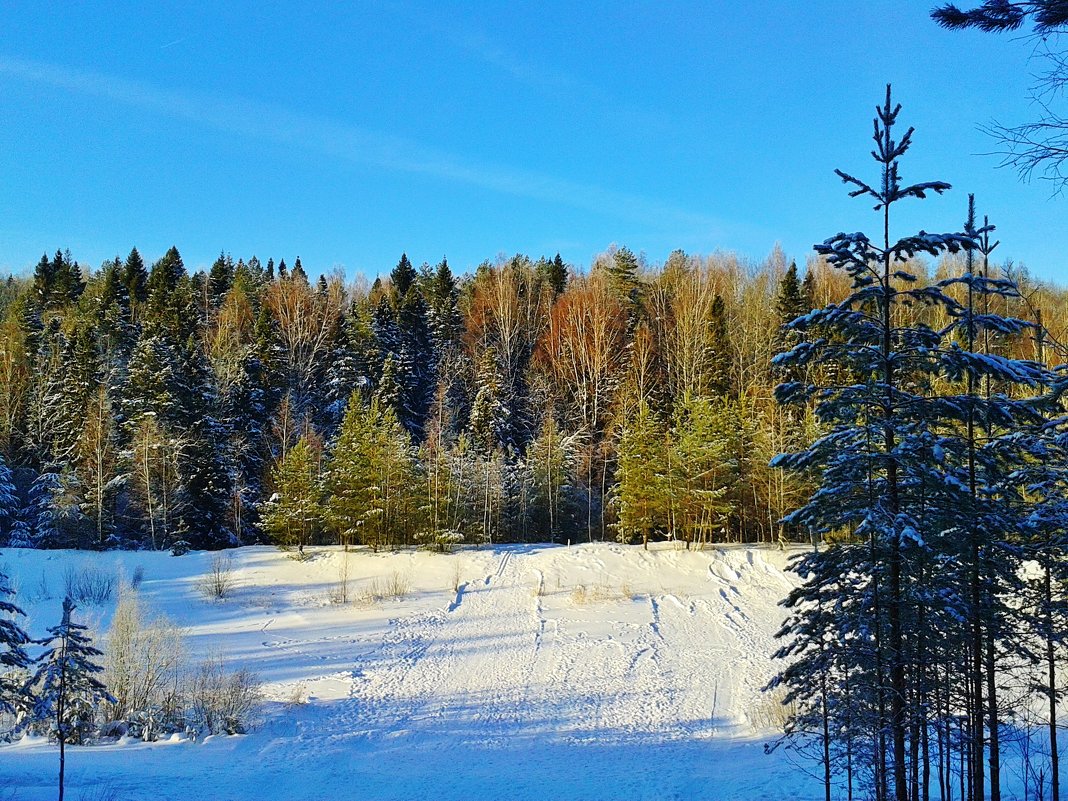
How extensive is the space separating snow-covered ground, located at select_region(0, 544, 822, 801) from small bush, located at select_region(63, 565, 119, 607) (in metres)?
0.57

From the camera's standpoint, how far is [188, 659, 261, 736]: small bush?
13.3 m

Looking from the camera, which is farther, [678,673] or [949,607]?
[678,673]

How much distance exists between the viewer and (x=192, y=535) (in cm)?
3394

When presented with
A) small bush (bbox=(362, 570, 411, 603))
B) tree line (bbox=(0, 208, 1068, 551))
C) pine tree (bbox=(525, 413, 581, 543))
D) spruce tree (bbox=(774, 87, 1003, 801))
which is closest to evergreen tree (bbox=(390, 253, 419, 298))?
tree line (bbox=(0, 208, 1068, 551))

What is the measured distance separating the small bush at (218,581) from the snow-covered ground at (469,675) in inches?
15.3

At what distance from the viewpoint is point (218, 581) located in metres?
26.0

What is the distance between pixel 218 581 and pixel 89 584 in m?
4.96

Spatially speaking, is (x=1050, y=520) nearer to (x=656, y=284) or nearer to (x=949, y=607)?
(x=949, y=607)

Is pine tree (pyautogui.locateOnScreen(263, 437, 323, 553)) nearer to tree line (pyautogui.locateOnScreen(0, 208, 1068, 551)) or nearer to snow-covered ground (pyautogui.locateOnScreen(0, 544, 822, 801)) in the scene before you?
tree line (pyautogui.locateOnScreen(0, 208, 1068, 551))

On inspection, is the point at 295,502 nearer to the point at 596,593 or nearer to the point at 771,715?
the point at 596,593

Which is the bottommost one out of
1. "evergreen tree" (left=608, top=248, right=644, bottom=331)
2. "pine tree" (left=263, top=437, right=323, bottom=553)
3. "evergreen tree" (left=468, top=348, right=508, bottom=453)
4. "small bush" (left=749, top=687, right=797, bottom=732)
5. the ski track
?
the ski track

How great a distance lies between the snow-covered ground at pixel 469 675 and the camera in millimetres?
11086

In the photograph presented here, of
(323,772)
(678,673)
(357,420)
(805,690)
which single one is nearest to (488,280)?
(357,420)

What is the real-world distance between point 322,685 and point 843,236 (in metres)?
15.7
